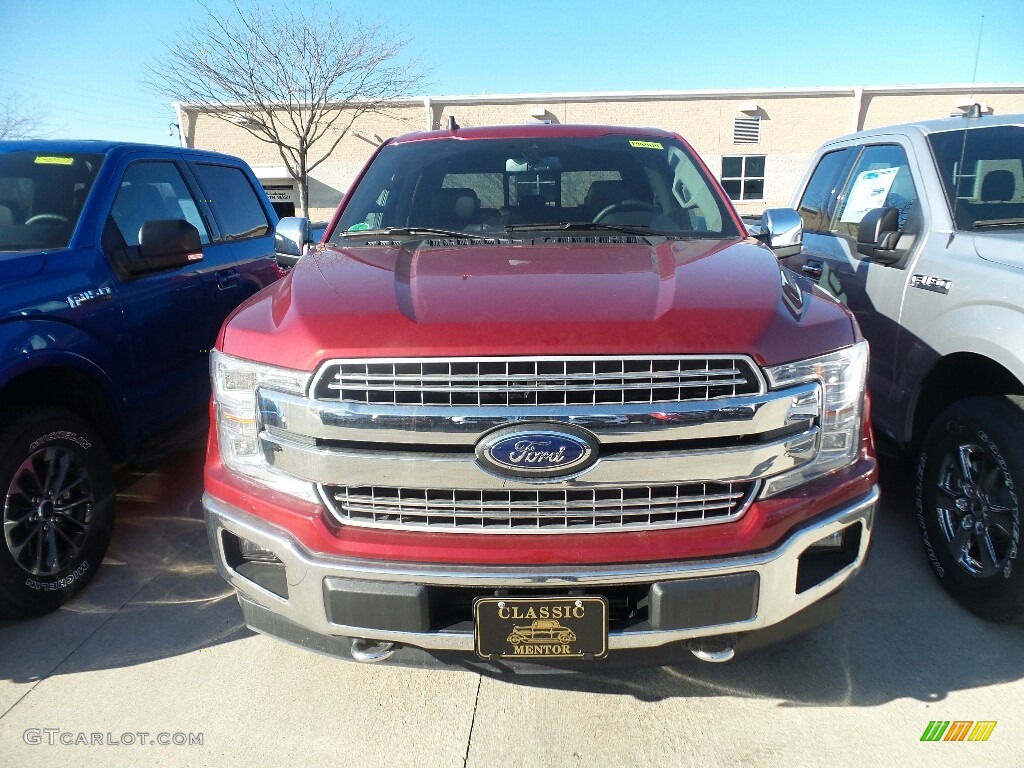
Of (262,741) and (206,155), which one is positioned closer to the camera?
(262,741)

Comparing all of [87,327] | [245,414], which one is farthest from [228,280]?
[245,414]

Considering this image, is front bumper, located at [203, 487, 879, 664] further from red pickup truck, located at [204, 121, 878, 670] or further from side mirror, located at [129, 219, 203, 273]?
side mirror, located at [129, 219, 203, 273]

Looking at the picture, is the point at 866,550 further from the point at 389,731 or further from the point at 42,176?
the point at 42,176

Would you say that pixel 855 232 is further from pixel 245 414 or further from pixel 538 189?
pixel 245 414

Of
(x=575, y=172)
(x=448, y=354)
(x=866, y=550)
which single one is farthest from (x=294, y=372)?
(x=575, y=172)

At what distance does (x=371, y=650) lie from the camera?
2035mm

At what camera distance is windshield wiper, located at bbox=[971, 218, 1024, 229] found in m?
3.22

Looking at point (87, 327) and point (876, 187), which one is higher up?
point (876, 187)

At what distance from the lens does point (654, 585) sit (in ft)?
6.20

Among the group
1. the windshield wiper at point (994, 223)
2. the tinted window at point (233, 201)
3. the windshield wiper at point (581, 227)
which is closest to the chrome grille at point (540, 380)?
the windshield wiper at point (581, 227)

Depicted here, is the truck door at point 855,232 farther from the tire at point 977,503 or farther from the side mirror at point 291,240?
the side mirror at point 291,240

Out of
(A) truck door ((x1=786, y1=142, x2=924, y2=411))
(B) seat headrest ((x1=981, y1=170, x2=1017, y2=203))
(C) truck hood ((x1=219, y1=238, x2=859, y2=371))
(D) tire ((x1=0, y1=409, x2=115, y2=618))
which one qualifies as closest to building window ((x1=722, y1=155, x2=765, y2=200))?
(A) truck door ((x1=786, y1=142, x2=924, y2=411))

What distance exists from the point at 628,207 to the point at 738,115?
22.7m

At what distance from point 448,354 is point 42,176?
3.21 metres
